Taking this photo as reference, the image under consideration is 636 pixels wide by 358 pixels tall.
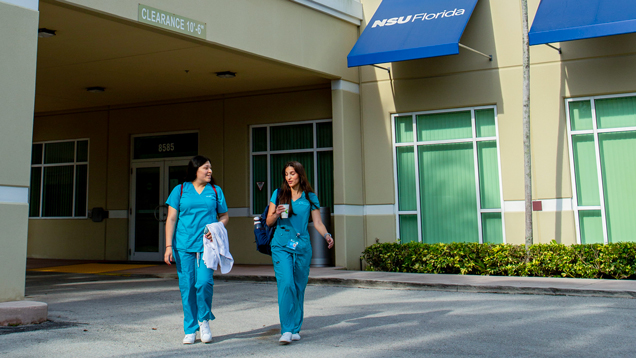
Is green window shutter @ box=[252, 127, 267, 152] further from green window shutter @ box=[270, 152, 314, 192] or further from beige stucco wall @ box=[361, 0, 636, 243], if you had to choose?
beige stucco wall @ box=[361, 0, 636, 243]

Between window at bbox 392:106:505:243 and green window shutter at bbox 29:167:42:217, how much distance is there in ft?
34.2

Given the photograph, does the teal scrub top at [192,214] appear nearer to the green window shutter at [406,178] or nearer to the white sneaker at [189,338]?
the white sneaker at [189,338]

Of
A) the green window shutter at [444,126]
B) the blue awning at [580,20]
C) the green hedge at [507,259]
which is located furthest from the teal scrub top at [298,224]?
the green window shutter at [444,126]

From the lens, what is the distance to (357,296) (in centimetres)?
959

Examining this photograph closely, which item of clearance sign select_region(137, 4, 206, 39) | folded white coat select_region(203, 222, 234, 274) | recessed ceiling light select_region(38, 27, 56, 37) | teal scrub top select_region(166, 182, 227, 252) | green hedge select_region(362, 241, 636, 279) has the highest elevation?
clearance sign select_region(137, 4, 206, 39)

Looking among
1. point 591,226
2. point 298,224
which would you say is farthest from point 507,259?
point 298,224

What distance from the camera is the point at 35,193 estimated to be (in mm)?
17547

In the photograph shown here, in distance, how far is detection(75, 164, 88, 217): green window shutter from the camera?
16844 mm

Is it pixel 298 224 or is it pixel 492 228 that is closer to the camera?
pixel 298 224

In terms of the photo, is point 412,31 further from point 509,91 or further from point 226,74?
point 226,74

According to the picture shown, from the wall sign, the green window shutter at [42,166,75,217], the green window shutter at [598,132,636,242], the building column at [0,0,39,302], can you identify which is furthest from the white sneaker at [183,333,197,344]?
the green window shutter at [42,166,75,217]

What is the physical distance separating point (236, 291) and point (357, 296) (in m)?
2.04

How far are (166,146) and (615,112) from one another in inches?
415

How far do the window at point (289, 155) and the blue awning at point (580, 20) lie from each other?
5.04 metres
